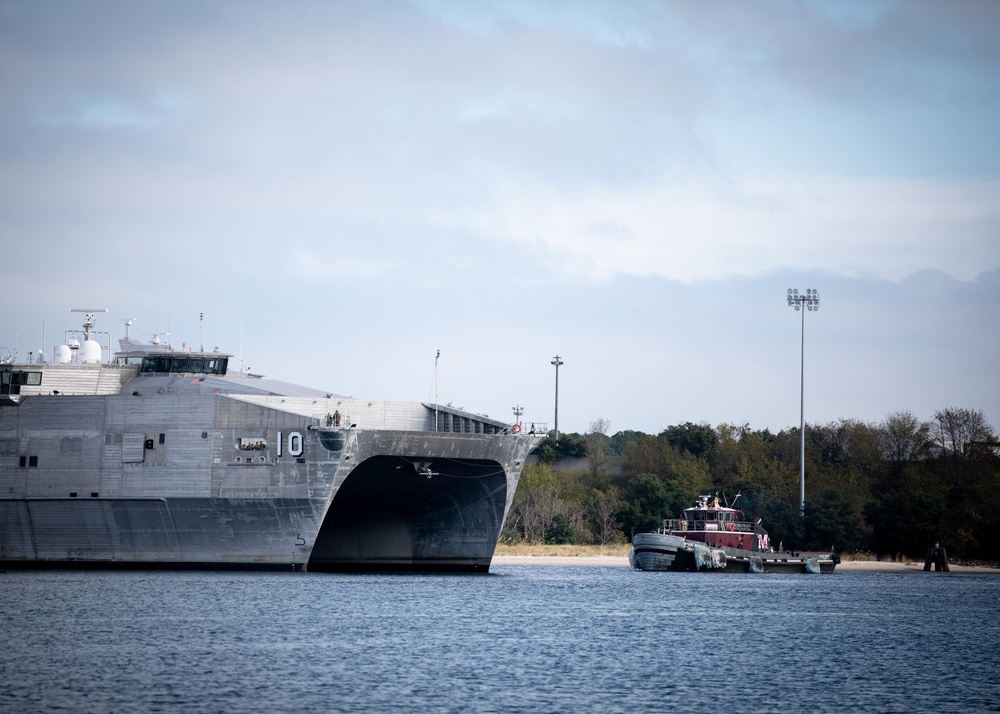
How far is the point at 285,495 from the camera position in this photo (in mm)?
64938

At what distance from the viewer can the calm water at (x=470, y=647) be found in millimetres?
32594

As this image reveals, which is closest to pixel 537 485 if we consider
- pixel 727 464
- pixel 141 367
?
pixel 727 464

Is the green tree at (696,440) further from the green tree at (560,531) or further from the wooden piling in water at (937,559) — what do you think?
the wooden piling in water at (937,559)

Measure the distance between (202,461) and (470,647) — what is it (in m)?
27.6

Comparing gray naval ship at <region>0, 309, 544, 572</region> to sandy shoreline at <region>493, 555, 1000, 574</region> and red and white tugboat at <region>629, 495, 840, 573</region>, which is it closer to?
red and white tugboat at <region>629, 495, 840, 573</region>

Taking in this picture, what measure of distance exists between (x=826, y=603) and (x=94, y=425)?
3729 cm

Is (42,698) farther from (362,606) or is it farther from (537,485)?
(537,485)

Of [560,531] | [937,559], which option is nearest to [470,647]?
[937,559]

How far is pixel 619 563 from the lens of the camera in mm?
98500

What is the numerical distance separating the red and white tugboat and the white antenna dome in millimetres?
35157

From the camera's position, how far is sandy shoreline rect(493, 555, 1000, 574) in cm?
9738

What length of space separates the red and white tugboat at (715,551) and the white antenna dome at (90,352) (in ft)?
115

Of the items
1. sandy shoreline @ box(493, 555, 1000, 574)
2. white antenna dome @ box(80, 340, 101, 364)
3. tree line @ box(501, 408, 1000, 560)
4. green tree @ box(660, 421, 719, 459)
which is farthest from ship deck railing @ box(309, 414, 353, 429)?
green tree @ box(660, 421, 719, 459)

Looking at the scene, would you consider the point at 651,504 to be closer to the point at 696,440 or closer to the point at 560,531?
the point at 560,531
